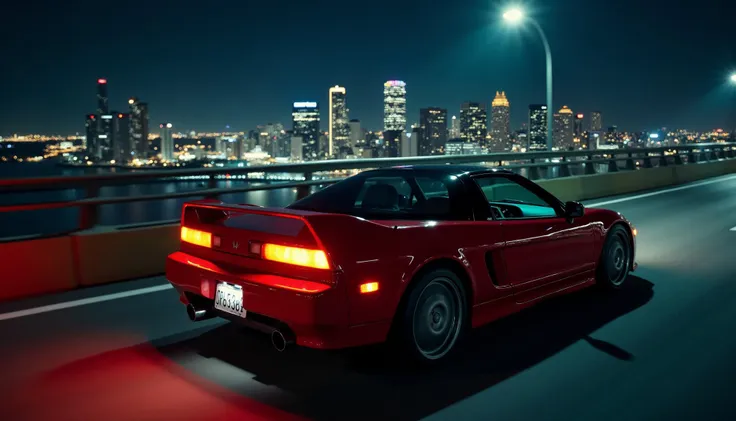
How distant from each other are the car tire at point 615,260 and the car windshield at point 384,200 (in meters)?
2.13

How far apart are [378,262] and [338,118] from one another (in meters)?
136

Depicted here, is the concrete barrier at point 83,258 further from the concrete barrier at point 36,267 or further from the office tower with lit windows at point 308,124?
the office tower with lit windows at point 308,124

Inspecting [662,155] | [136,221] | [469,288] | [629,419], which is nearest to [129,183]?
[136,221]

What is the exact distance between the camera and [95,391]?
14.6ft

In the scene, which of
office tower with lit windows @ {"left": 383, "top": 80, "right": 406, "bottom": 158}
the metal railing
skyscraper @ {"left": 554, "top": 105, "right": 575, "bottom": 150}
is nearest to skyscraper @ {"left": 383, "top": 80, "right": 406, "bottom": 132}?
office tower with lit windows @ {"left": 383, "top": 80, "right": 406, "bottom": 158}

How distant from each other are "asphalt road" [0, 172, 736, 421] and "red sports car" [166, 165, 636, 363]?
1.05 ft

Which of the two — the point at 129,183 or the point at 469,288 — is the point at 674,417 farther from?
the point at 129,183

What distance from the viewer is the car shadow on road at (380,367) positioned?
166 inches

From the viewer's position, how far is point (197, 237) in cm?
518

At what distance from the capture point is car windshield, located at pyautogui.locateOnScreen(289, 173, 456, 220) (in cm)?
526

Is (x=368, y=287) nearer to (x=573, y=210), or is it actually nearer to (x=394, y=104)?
(x=573, y=210)

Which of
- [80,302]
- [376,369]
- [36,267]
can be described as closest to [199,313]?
[376,369]

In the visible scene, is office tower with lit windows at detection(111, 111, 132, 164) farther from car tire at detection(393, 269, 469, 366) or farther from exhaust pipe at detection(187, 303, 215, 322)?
car tire at detection(393, 269, 469, 366)

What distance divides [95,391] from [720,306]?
5184 millimetres
